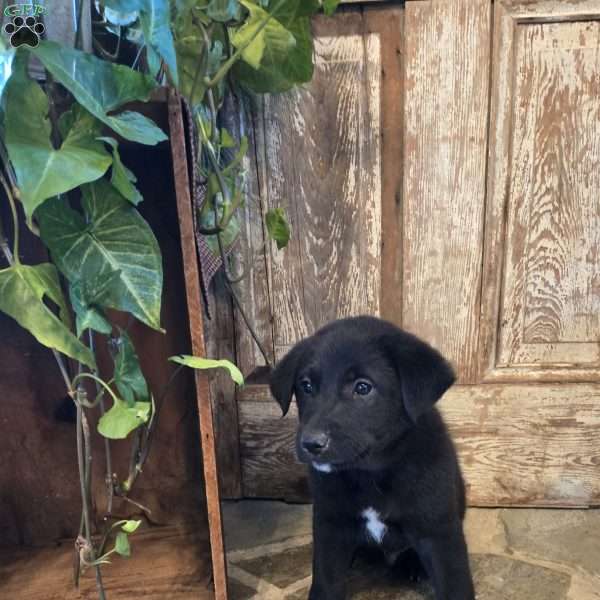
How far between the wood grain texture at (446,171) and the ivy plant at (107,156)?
0.36m

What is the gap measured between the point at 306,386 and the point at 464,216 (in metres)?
0.63

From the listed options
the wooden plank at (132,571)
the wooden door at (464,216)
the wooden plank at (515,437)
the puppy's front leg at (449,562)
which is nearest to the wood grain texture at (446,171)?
the wooden door at (464,216)

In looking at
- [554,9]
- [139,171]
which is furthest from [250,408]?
[554,9]

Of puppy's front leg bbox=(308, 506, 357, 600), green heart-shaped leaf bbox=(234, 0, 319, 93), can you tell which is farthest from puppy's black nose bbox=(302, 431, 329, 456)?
green heart-shaped leaf bbox=(234, 0, 319, 93)

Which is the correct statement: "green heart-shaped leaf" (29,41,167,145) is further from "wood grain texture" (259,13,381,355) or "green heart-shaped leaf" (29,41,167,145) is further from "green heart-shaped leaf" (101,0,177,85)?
"wood grain texture" (259,13,381,355)

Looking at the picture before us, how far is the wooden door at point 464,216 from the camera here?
1509 millimetres

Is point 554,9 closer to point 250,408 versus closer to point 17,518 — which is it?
point 250,408

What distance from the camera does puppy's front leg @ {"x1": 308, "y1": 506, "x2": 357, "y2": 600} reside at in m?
1.31

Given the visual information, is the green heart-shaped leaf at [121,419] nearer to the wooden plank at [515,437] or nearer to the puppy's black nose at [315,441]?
the puppy's black nose at [315,441]

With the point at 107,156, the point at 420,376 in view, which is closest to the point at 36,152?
the point at 107,156

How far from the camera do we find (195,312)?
3.88 ft

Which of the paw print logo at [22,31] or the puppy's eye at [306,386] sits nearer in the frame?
the paw print logo at [22,31]

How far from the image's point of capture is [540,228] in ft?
5.26

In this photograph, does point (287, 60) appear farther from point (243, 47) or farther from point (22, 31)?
point (22, 31)
